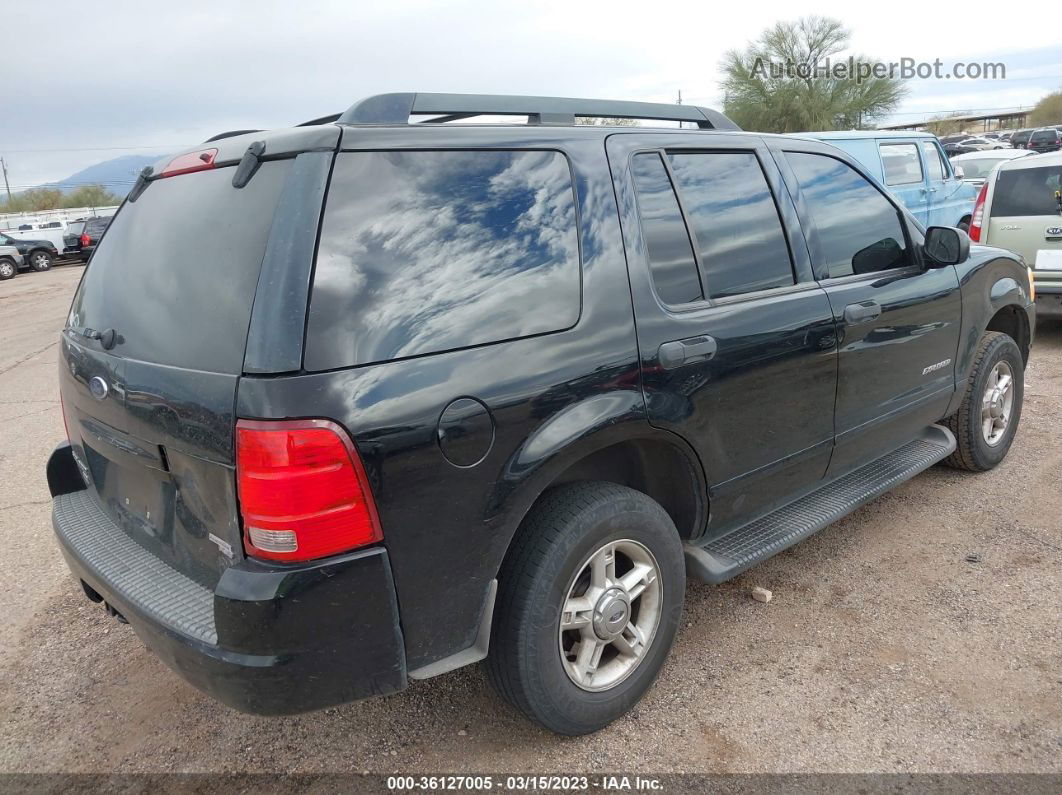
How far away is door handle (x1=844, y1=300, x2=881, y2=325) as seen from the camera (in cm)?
313

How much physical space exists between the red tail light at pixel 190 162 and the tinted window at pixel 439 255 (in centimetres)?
62

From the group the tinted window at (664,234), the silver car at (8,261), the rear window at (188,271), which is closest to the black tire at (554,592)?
the tinted window at (664,234)

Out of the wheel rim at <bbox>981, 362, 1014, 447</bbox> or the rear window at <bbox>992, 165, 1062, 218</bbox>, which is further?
the rear window at <bbox>992, 165, 1062, 218</bbox>

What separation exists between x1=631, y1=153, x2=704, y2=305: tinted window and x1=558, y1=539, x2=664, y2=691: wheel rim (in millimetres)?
850

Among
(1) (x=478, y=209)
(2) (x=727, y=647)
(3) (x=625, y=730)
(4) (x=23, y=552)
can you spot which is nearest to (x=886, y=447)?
(2) (x=727, y=647)

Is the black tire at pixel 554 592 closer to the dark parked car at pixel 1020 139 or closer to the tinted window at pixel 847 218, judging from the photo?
the tinted window at pixel 847 218

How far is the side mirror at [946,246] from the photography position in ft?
11.6

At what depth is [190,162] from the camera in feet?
8.07

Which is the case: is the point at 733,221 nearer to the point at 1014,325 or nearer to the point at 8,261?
the point at 1014,325

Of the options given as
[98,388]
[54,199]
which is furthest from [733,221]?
[54,199]

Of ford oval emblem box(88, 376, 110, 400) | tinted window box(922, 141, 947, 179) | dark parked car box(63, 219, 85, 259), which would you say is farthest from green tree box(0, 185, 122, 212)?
ford oval emblem box(88, 376, 110, 400)

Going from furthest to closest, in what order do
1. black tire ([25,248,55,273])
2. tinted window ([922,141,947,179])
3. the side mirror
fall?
1. black tire ([25,248,55,273])
2. tinted window ([922,141,947,179])
3. the side mirror

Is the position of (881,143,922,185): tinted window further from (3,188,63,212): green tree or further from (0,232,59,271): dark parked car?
(3,188,63,212): green tree

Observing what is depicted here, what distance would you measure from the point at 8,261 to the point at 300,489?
999 inches
